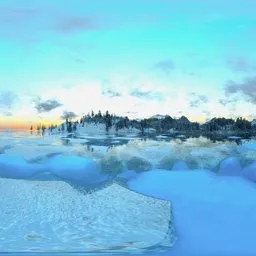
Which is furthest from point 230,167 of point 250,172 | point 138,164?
point 138,164

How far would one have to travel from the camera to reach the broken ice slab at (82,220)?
6840mm

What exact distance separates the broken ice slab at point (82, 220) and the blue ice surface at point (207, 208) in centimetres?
33

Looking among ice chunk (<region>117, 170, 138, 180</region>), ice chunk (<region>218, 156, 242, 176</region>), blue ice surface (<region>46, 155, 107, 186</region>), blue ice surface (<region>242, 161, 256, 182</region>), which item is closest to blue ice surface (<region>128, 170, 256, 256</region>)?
ice chunk (<region>117, 170, 138, 180</region>)

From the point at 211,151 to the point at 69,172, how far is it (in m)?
6.63

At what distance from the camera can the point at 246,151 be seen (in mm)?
17469

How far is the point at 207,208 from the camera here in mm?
9055

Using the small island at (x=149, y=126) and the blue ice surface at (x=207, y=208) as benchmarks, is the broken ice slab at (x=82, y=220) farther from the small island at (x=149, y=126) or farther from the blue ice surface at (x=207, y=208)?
the small island at (x=149, y=126)

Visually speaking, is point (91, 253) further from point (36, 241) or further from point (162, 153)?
point (162, 153)

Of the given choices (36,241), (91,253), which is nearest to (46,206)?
(36,241)

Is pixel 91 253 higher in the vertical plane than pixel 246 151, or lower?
lower

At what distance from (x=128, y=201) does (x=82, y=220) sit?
1807mm

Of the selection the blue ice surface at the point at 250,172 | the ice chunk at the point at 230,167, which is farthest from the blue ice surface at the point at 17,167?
the blue ice surface at the point at 250,172

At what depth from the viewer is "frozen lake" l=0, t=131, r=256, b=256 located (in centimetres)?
694

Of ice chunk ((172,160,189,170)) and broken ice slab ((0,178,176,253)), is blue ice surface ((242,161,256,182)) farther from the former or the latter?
broken ice slab ((0,178,176,253))
